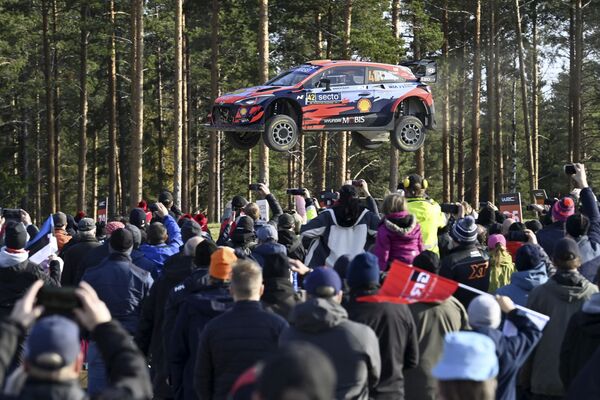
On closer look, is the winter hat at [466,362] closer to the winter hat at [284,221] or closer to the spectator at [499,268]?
the spectator at [499,268]

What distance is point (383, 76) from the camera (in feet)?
75.3

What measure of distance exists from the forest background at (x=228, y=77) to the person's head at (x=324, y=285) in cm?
2060

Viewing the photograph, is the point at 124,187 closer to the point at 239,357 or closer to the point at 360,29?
the point at 360,29

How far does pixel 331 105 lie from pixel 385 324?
16212 mm

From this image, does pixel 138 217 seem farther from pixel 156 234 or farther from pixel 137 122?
pixel 137 122

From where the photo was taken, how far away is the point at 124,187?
2168 inches

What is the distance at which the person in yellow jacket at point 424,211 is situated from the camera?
33.7 feet

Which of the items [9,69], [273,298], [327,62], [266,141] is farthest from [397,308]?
[9,69]

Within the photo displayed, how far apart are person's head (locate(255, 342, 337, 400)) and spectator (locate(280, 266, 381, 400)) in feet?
7.87

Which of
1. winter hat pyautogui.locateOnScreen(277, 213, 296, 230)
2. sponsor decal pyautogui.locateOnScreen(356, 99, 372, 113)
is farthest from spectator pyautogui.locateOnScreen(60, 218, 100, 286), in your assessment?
sponsor decal pyautogui.locateOnScreen(356, 99, 372, 113)

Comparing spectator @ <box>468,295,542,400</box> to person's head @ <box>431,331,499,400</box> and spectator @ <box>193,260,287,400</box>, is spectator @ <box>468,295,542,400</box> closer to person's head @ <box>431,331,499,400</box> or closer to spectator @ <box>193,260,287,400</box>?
spectator @ <box>193,260,287,400</box>

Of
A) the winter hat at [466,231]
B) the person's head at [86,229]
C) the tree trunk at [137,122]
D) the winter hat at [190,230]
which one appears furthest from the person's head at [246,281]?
the tree trunk at [137,122]

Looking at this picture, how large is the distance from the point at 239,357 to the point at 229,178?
177 feet

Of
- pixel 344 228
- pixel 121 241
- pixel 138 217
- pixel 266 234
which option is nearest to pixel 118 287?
Answer: pixel 121 241
